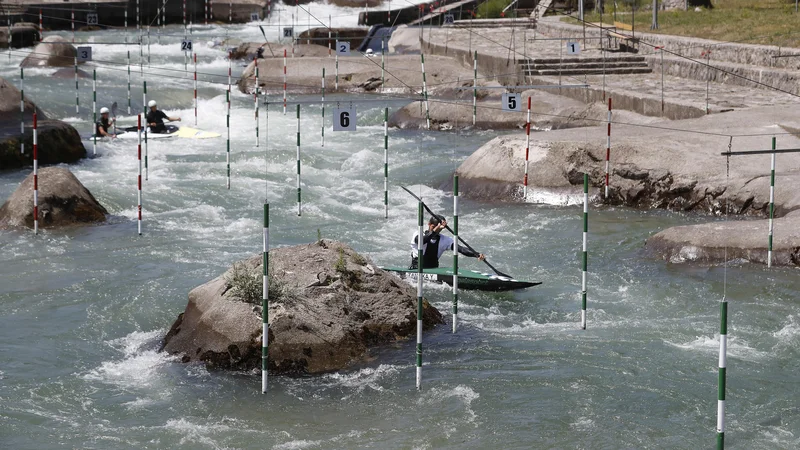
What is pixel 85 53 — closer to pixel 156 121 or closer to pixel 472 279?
pixel 156 121

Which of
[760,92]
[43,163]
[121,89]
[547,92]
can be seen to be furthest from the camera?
[121,89]

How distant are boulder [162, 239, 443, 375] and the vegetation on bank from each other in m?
17.7

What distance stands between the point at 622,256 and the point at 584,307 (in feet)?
10.8

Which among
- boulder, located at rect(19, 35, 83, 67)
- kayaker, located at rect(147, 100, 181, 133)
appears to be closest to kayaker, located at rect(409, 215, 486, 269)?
kayaker, located at rect(147, 100, 181, 133)

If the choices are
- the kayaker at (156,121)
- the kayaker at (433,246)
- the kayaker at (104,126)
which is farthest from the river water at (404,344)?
the kayaker at (156,121)

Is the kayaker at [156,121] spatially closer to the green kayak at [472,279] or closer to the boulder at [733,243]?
the green kayak at [472,279]

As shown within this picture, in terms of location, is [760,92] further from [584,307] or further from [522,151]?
[584,307]

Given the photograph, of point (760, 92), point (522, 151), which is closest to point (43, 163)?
point (522, 151)

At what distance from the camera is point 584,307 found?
1204 cm

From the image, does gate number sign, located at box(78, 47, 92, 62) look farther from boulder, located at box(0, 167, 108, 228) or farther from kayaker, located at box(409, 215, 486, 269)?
kayaker, located at box(409, 215, 486, 269)

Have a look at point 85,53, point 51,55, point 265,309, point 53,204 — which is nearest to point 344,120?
point 53,204

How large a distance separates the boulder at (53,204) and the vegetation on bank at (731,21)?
16457mm

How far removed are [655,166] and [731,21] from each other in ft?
51.5

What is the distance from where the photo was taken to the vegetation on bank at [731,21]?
2822cm
